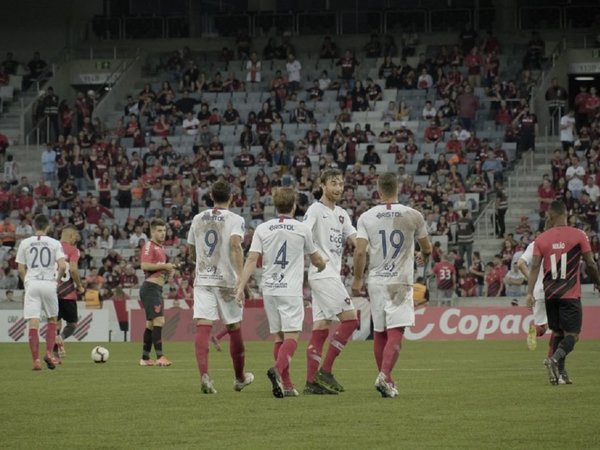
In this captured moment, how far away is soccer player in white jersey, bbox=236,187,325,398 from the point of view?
15328 mm

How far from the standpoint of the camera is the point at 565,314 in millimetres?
16891

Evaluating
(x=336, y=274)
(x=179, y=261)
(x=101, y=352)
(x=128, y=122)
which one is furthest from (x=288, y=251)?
(x=128, y=122)

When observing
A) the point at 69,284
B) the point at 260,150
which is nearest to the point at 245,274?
the point at 69,284

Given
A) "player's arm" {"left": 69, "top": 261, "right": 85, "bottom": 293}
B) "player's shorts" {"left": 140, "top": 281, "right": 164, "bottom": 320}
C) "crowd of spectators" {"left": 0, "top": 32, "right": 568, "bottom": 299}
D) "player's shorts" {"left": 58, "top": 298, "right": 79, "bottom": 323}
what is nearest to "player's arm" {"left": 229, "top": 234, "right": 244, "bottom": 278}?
"player's shorts" {"left": 140, "top": 281, "right": 164, "bottom": 320}

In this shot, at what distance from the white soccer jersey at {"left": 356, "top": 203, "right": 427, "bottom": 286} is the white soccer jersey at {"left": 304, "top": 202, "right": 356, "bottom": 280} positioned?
70 centimetres

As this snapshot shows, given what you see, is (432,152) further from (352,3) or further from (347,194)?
(352,3)

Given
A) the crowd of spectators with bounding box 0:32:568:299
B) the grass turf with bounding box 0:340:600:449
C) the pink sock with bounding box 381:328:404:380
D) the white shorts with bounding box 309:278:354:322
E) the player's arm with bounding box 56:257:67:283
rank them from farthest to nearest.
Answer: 1. the crowd of spectators with bounding box 0:32:568:299
2. the player's arm with bounding box 56:257:67:283
3. the white shorts with bounding box 309:278:354:322
4. the pink sock with bounding box 381:328:404:380
5. the grass turf with bounding box 0:340:600:449

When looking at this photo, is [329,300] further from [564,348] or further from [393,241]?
[564,348]

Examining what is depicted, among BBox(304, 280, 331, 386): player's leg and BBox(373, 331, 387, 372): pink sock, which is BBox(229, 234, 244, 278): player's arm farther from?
BBox(373, 331, 387, 372): pink sock

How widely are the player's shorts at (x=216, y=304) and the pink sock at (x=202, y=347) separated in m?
0.24

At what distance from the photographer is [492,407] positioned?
543 inches

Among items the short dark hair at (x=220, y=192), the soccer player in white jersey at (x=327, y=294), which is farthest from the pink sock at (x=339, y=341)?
the short dark hair at (x=220, y=192)

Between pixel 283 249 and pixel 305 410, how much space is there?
7.56ft

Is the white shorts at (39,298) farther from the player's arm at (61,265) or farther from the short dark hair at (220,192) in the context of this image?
the short dark hair at (220,192)
